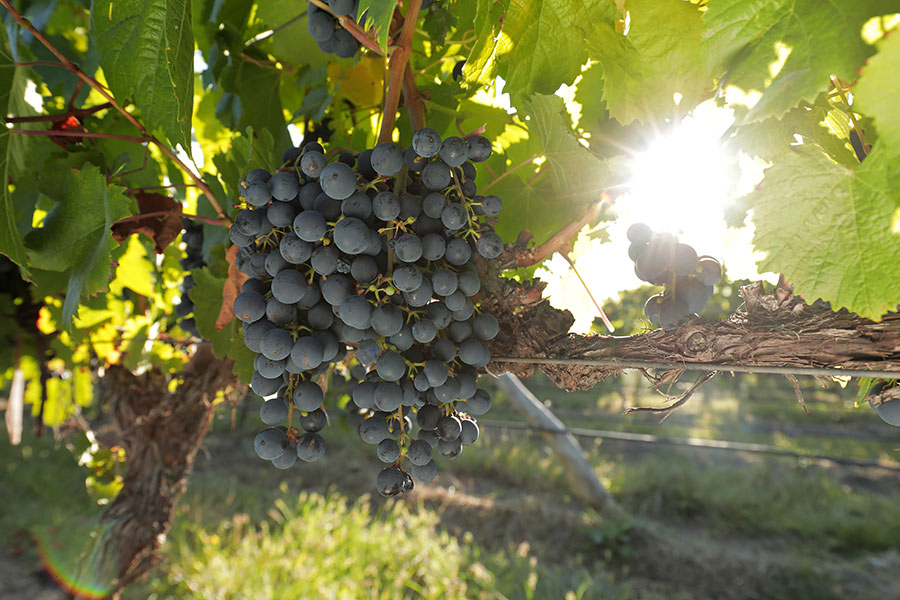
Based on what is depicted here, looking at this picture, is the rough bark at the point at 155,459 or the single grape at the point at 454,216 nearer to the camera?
the single grape at the point at 454,216

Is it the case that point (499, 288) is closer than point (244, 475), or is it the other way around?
point (499, 288)

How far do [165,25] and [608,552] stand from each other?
614 cm

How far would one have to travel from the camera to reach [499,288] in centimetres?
91

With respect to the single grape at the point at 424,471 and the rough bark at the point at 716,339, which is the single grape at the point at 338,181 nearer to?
the rough bark at the point at 716,339

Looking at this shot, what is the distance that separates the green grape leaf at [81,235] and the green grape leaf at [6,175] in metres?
0.08

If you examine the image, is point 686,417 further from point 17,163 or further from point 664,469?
point 17,163

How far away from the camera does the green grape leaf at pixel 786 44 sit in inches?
21.9

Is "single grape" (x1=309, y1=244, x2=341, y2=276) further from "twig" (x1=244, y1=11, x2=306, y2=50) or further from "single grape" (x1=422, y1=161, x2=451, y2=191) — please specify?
"twig" (x1=244, y1=11, x2=306, y2=50)

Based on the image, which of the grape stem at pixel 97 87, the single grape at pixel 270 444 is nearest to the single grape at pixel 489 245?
the single grape at pixel 270 444

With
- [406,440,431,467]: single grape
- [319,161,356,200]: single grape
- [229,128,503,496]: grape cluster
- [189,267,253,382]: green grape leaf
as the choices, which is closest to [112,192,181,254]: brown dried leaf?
[189,267,253,382]: green grape leaf

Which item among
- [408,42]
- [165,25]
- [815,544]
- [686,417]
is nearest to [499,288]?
[408,42]

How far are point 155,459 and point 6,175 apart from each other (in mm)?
1423

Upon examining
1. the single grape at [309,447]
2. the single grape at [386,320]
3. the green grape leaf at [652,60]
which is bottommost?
the single grape at [309,447]

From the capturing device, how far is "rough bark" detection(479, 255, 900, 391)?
683mm
